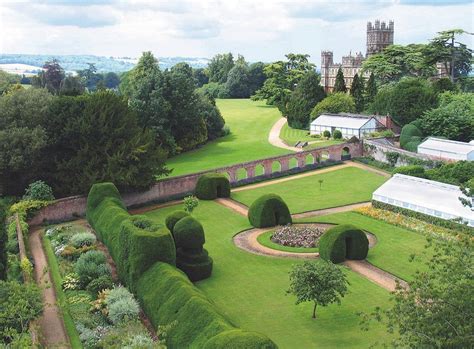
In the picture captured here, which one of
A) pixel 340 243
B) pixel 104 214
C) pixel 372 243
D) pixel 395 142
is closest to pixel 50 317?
pixel 104 214

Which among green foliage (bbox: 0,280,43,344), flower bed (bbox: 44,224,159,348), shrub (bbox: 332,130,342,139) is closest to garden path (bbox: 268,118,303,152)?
shrub (bbox: 332,130,342,139)

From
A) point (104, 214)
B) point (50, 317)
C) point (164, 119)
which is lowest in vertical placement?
point (50, 317)

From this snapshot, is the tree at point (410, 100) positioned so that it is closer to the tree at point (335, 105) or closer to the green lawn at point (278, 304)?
the tree at point (335, 105)

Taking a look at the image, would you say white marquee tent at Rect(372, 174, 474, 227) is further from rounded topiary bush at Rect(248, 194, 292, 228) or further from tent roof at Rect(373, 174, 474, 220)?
rounded topiary bush at Rect(248, 194, 292, 228)

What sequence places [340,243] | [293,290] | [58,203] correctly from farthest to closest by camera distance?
[58,203], [340,243], [293,290]

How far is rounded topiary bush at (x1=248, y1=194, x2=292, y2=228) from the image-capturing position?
117ft

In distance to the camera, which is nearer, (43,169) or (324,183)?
(43,169)

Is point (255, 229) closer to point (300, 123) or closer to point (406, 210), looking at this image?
point (406, 210)

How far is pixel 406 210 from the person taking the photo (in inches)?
1484

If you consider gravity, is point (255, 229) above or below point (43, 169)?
below

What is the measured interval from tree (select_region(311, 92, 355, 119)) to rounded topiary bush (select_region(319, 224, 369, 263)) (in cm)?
4466

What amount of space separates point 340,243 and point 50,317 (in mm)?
15070

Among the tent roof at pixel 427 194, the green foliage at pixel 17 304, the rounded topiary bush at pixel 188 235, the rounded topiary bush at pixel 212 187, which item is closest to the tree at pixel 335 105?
the rounded topiary bush at pixel 212 187

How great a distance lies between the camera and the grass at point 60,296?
70.3 feet
